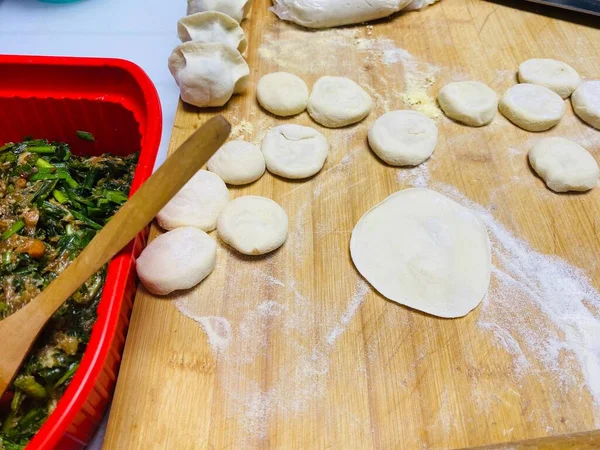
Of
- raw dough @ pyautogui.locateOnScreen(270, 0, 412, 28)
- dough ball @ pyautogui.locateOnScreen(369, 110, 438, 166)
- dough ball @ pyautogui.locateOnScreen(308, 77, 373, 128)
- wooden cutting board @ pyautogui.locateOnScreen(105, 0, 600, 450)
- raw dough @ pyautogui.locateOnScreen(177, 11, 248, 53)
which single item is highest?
raw dough @ pyautogui.locateOnScreen(177, 11, 248, 53)

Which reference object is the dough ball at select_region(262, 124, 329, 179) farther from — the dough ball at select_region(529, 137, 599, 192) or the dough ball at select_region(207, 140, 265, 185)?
the dough ball at select_region(529, 137, 599, 192)

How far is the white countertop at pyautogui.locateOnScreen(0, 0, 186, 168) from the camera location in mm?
2289

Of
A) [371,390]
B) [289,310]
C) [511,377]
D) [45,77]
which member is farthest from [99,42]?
[511,377]

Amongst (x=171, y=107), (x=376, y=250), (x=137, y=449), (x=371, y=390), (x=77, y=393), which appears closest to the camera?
(x=77, y=393)

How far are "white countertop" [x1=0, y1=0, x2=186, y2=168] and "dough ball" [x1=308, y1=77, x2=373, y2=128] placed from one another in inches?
25.8

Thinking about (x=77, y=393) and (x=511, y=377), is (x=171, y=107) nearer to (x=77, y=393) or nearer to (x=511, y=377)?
(x=77, y=393)

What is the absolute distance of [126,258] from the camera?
4.06ft

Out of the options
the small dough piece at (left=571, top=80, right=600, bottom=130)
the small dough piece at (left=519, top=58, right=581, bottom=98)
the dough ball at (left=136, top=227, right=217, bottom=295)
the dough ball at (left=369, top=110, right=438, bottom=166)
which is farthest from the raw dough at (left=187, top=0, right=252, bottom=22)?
the small dough piece at (left=571, top=80, right=600, bottom=130)

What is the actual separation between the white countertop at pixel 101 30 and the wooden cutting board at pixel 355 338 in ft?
2.02

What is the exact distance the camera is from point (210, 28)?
1.92m

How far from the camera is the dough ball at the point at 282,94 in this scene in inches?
73.7

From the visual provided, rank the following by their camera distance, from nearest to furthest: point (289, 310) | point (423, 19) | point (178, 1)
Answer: point (289, 310) < point (423, 19) < point (178, 1)

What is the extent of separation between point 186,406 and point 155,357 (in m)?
0.17

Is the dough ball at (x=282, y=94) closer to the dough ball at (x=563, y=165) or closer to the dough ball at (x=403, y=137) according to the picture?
the dough ball at (x=403, y=137)
